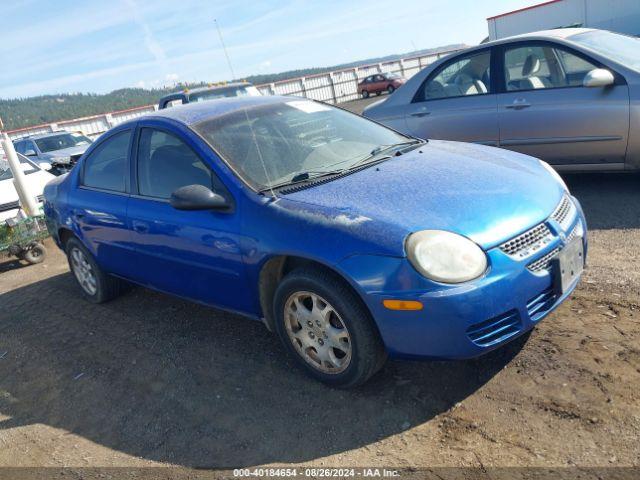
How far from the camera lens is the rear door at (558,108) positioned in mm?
5039

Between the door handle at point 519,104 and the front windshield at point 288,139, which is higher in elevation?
the front windshield at point 288,139

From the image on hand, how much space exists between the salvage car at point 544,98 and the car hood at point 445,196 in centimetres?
196

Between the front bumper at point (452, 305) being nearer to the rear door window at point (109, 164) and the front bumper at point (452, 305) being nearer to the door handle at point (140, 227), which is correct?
the door handle at point (140, 227)

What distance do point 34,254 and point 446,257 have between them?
6488 mm

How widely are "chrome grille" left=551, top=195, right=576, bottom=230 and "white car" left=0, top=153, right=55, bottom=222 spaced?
24.4 ft

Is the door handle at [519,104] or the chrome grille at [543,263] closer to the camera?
the chrome grille at [543,263]

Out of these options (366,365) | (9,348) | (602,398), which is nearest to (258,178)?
(366,365)

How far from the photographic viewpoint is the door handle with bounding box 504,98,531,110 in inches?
217

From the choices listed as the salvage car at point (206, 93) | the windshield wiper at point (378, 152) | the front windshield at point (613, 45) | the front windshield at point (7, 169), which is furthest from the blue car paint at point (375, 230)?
the salvage car at point (206, 93)

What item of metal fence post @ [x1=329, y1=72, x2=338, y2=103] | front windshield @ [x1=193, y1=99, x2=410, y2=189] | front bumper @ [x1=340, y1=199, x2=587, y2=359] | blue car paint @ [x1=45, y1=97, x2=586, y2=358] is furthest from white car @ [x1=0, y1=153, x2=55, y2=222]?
metal fence post @ [x1=329, y1=72, x2=338, y2=103]

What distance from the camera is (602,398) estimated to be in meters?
2.60

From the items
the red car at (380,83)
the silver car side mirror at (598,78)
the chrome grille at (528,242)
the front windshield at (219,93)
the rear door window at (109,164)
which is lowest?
the red car at (380,83)

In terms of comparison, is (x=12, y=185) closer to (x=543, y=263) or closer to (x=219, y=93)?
(x=219, y=93)

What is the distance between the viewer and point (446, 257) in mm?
2566
